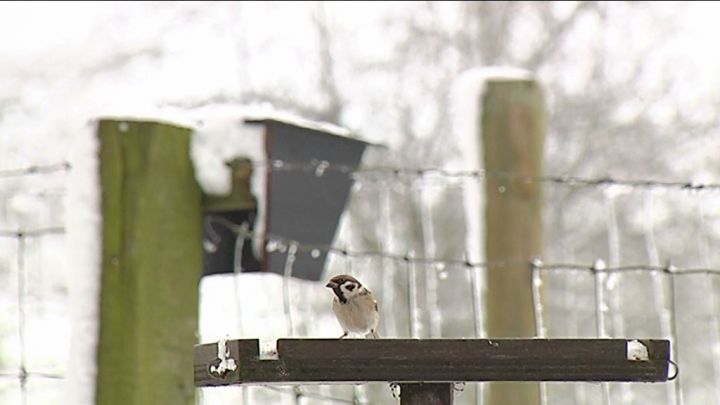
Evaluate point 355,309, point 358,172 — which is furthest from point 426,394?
point 358,172

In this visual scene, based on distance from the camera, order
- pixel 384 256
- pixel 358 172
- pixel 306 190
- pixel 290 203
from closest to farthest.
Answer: pixel 384 256 → pixel 290 203 → pixel 306 190 → pixel 358 172

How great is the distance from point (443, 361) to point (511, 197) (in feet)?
4.88

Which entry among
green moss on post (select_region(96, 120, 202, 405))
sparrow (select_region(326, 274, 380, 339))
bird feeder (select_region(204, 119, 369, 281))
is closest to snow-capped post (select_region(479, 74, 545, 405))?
bird feeder (select_region(204, 119, 369, 281))

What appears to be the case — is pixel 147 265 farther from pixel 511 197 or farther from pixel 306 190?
pixel 511 197

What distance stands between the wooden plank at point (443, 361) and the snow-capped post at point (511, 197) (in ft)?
4.16

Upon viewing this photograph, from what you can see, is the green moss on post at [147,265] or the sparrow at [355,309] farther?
the green moss on post at [147,265]

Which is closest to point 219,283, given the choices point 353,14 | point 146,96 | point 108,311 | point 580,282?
point 108,311

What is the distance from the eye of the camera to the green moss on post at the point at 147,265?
9.38ft

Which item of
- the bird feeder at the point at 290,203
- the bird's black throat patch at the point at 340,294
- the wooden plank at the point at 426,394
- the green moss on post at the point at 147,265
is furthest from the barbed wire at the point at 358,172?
the wooden plank at the point at 426,394

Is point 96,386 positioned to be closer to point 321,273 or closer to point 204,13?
point 321,273

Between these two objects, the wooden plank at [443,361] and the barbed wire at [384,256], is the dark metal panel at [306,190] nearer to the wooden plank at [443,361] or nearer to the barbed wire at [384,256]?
the barbed wire at [384,256]

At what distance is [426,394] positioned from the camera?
2.24 m

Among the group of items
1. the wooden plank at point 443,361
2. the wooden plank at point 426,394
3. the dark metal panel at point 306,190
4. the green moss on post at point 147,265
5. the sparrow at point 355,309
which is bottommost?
the wooden plank at point 426,394

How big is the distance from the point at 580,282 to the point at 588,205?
518 mm
